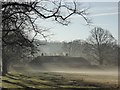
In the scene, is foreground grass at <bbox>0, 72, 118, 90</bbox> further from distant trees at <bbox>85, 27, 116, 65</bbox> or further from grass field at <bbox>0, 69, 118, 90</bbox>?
distant trees at <bbox>85, 27, 116, 65</bbox>

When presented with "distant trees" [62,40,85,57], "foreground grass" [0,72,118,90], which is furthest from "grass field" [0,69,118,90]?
"distant trees" [62,40,85,57]

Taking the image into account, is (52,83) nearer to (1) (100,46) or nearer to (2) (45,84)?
(2) (45,84)

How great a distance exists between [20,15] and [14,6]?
715 millimetres

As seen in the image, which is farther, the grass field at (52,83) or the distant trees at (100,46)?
the distant trees at (100,46)

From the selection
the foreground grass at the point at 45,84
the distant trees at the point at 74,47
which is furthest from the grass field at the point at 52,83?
the distant trees at the point at 74,47

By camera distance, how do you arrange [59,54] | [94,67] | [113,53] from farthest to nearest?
[59,54] < [94,67] < [113,53]

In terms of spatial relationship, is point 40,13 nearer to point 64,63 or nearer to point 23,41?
point 23,41

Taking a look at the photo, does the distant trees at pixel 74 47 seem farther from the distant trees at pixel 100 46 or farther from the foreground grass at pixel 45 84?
the foreground grass at pixel 45 84

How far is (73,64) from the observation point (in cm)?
9312

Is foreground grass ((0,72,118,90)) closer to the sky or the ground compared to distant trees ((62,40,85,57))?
closer to the ground

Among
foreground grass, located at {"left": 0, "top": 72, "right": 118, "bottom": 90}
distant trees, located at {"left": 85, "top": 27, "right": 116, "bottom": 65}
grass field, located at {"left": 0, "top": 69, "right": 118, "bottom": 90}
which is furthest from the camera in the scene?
distant trees, located at {"left": 85, "top": 27, "right": 116, "bottom": 65}

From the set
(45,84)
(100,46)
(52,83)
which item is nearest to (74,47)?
(100,46)

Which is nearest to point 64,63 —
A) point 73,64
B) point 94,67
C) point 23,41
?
point 73,64

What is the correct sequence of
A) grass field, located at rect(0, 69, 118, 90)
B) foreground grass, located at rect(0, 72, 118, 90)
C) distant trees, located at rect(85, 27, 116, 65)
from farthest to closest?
distant trees, located at rect(85, 27, 116, 65) → grass field, located at rect(0, 69, 118, 90) → foreground grass, located at rect(0, 72, 118, 90)
